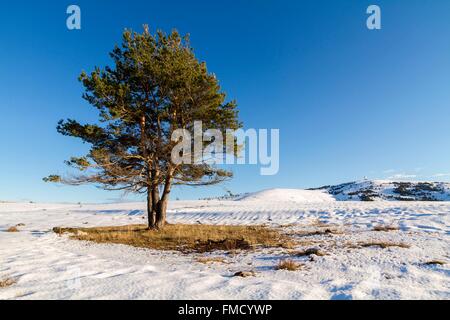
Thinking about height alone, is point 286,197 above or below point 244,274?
below

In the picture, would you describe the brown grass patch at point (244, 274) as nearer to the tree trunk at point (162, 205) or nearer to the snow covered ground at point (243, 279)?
the snow covered ground at point (243, 279)

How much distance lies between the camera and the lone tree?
12750mm

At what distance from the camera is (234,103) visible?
50.1ft

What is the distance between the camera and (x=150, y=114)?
14.7m

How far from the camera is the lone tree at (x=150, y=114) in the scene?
12.8m

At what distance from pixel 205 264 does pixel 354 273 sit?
Result: 3165mm

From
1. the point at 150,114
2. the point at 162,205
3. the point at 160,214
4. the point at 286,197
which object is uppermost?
the point at 150,114

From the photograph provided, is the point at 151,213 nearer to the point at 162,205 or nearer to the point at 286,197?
the point at 162,205

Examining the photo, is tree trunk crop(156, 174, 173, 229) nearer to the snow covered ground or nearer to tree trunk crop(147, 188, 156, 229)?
tree trunk crop(147, 188, 156, 229)

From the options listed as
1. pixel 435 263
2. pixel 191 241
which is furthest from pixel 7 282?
pixel 435 263

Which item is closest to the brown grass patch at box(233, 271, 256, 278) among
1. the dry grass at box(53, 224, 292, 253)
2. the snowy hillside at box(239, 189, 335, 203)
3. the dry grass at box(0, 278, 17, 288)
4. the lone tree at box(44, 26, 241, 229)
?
the dry grass at box(53, 224, 292, 253)

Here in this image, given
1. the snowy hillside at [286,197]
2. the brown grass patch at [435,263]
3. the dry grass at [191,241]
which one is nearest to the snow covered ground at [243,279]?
the brown grass patch at [435,263]

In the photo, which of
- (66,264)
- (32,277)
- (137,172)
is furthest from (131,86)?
(32,277)
